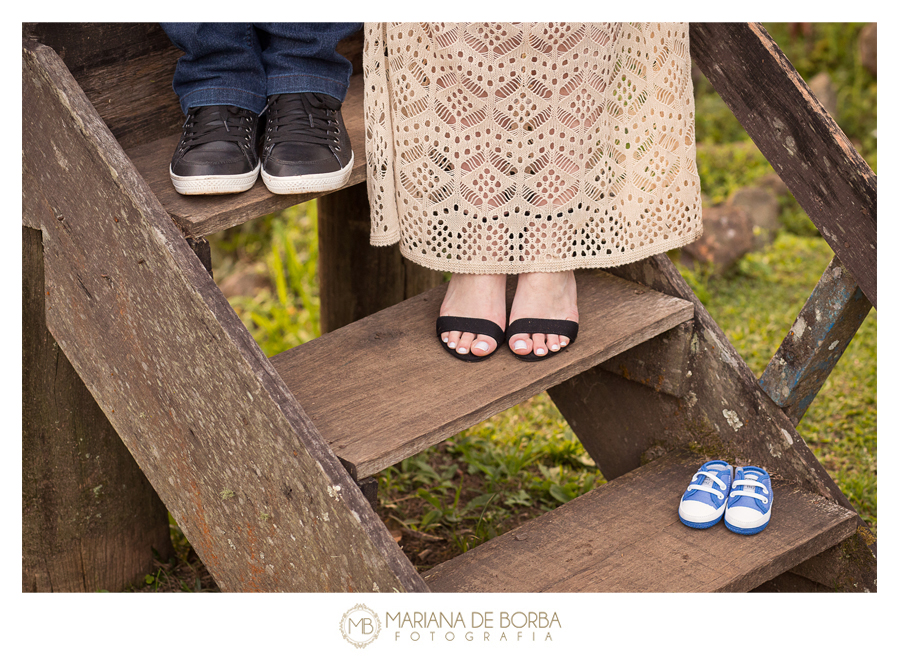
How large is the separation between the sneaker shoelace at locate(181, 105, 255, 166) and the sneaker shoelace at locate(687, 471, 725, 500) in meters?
1.13

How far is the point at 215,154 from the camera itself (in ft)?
5.84

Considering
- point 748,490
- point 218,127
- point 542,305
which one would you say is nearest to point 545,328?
point 542,305

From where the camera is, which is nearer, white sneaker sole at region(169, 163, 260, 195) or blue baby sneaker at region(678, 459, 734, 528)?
white sneaker sole at region(169, 163, 260, 195)

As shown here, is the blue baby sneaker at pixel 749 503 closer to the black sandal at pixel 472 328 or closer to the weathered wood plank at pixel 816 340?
the weathered wood plank at pixel 816 340

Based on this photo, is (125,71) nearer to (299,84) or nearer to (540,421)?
(299,84)

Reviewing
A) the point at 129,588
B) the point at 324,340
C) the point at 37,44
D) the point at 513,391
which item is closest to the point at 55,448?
the point at 129,588

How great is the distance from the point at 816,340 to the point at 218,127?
4.31 feet

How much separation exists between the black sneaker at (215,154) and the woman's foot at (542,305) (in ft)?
1.96

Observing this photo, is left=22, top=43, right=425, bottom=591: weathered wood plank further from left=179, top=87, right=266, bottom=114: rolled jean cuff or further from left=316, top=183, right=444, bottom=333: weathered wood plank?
left=316, top=183, right=444, bottom=333: weathered wood plank

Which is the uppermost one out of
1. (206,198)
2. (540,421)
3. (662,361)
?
(206,198)

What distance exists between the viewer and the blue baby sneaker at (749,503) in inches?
72.8

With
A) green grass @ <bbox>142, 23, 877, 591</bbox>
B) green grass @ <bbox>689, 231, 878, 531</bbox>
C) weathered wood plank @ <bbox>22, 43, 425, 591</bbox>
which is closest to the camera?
weathered wood plank @ <bbox>22, 43, 425, 591</bbox>

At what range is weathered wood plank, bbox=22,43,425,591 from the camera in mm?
1504
